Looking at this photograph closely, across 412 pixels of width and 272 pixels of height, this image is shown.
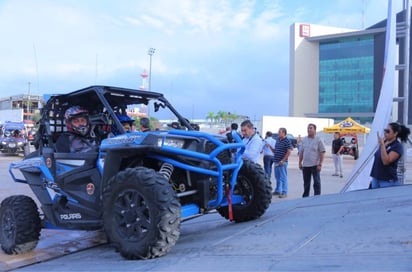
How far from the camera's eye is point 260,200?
19.9 ft

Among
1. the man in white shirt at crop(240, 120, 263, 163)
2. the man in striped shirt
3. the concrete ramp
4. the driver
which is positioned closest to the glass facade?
the man in striped shirt

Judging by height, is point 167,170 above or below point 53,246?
above

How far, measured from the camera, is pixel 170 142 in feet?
15.8

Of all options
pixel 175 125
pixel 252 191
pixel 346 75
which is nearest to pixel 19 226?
pixel 175 125

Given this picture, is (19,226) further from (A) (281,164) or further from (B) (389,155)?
(A) (281,164)

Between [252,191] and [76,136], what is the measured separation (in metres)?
2.37

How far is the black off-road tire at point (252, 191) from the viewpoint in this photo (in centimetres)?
602

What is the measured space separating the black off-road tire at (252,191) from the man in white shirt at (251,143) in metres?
2.46

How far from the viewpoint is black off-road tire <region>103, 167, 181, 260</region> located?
14.5 feet

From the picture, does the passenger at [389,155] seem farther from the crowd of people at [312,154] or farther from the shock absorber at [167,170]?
the shock absorber at [167,170]

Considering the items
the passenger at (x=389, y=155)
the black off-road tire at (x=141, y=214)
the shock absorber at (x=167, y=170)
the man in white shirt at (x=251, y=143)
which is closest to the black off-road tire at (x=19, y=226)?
the black off-road tire at (x=141, y=214)

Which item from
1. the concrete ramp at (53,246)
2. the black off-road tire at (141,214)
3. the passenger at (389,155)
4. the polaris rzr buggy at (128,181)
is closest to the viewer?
the black off-road tire at (141,214)

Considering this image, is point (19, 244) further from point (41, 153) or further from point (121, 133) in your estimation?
point (121, 133)

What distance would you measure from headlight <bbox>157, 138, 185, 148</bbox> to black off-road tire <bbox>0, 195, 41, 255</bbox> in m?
2.22
